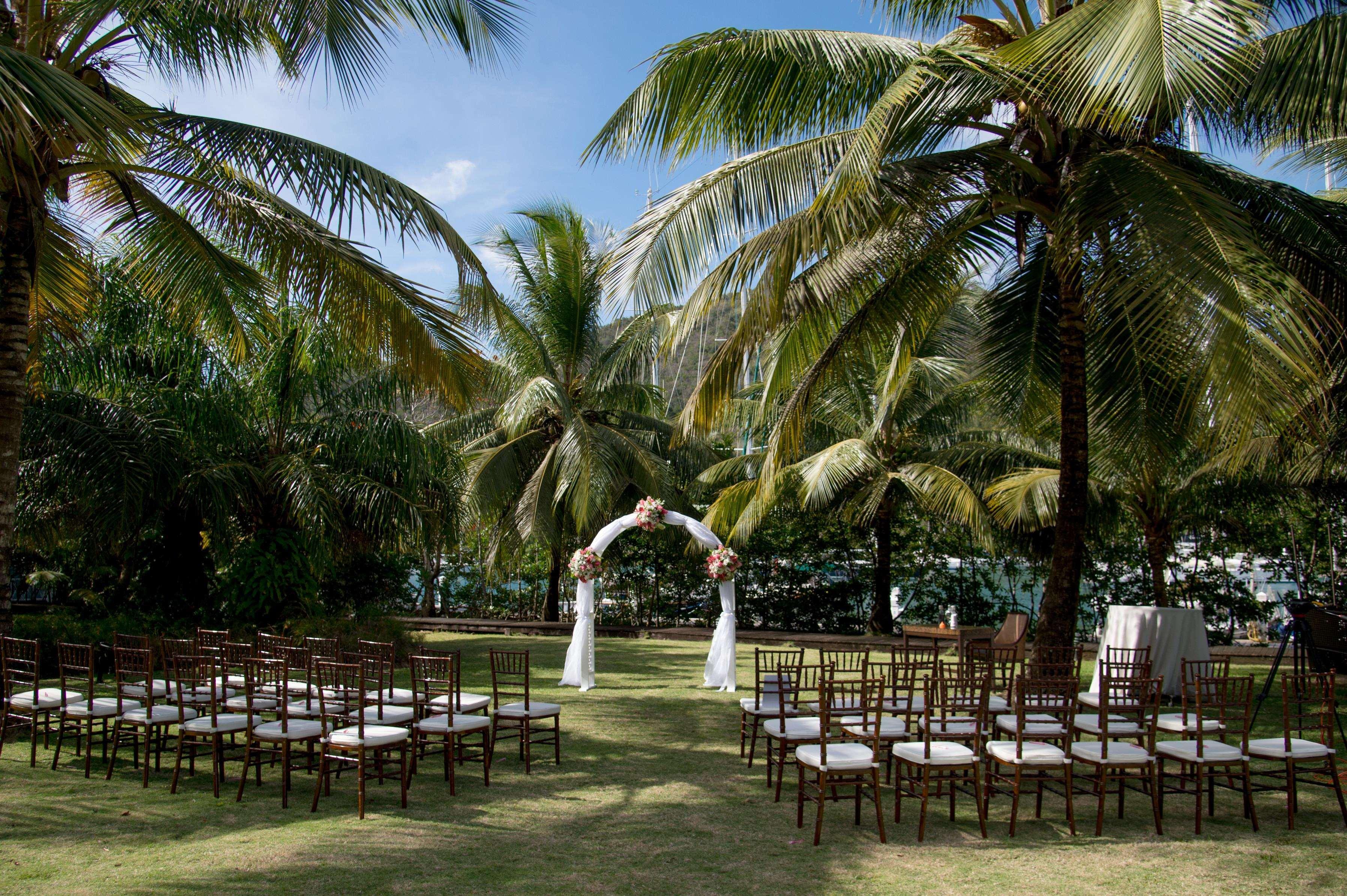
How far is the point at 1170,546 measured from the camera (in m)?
15.7

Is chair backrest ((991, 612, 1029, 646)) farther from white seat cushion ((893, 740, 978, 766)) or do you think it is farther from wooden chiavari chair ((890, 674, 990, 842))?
white seat cushion ((893, 740, 978, 766))

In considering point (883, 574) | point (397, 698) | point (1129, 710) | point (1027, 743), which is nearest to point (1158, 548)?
point (883, 574)

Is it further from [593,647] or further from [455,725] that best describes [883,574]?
[455,725]

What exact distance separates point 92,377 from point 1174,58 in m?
12.3

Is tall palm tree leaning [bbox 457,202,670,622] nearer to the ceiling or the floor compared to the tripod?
nearer to the ceiling

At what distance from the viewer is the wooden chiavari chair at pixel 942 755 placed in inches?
214

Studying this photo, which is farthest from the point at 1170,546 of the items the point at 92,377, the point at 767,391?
the point at 92,377

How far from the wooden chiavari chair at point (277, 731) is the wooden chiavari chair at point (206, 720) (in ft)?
0.24

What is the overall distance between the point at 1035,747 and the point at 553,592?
1653 cm

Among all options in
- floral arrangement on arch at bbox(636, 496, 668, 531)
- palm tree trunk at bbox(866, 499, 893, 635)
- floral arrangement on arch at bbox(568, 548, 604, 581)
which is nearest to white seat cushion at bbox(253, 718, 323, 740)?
floral arrangement on arch at bbox(568, 548, 604, 581)

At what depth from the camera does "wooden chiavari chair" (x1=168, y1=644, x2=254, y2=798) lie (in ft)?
20.4

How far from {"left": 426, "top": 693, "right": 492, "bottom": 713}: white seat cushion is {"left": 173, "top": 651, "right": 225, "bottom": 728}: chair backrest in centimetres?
149

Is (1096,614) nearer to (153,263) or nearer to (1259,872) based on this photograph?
(1259,872)

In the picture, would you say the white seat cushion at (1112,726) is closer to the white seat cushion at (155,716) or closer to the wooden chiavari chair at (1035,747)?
the wooden chiavari chair at (1035,747)
